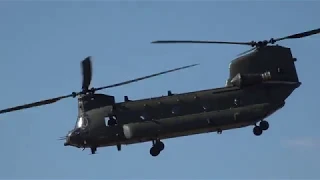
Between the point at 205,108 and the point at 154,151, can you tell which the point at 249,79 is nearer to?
the point at 205,108

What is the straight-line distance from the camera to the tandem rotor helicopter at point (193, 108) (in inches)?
1328

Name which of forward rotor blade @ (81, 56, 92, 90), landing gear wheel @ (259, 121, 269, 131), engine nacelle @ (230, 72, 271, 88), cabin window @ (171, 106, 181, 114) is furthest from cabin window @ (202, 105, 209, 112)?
forward rotor blade @ (81, 56, 92, 90)

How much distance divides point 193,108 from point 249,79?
3458 millimetres

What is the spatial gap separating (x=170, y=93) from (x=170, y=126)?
217cm

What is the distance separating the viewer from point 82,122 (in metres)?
35.1

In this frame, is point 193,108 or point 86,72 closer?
point 193,108

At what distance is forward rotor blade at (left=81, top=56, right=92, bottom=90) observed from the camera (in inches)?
1388

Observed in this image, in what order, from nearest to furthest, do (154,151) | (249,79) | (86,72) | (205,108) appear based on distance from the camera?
(154,151) → (205,108) → (249,79) → (86,72)

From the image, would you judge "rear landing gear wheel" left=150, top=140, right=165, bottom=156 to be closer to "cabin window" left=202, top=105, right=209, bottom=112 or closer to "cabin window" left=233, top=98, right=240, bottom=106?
"cabin window" left=202, top=105, right=209, bottom=112

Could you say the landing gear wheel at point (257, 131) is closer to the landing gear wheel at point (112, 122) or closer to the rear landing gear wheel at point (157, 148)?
the rear landing gear wheel at point (157, 148)

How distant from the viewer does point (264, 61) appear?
35312mm

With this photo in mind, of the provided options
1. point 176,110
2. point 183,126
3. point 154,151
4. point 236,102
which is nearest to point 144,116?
point 176,110

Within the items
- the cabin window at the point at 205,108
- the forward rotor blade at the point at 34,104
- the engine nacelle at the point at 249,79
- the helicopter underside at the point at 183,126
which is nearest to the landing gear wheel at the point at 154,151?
the helicopter underside at the point at 183,126

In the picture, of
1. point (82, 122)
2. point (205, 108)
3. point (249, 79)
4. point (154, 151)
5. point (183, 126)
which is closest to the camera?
point (183, 126)
